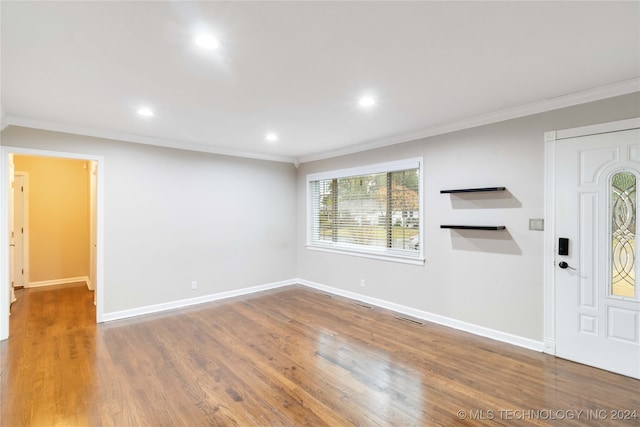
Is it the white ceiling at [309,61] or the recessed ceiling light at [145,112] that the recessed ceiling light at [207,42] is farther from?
the recessed ceiling light at [145,112]

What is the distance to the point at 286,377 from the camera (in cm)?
273

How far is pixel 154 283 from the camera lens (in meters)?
4.57

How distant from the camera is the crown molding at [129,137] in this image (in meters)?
3.65

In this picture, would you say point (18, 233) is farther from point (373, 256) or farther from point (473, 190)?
point (473, 190)

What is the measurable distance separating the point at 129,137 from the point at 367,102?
333 centimetres

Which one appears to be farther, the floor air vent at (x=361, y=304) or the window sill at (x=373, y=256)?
the floor air vent at (x=361, y=304)

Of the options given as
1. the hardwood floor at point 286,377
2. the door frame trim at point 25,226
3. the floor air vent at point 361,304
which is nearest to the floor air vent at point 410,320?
the hardwood floor at point 286,377

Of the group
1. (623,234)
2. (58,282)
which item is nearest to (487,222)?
(623,234)

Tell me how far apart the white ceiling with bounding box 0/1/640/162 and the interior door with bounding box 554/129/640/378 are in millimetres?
549

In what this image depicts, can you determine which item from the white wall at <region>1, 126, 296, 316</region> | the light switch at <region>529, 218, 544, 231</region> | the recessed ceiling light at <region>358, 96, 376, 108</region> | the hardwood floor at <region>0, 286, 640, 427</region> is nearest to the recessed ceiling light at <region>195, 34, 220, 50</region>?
the recessed ceiling light at <region>358, 96, 376, 108</region>

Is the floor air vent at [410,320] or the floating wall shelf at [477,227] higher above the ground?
the floating wall shelf at [477,227]

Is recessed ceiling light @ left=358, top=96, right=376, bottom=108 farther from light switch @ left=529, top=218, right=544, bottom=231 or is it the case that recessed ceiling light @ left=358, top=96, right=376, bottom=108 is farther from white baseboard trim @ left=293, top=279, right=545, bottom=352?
white baseboard trim @ left=293, top=279, right=545, bottom=352

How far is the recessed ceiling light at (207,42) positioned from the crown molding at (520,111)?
2.91 m

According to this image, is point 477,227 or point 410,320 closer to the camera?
point 477,227
